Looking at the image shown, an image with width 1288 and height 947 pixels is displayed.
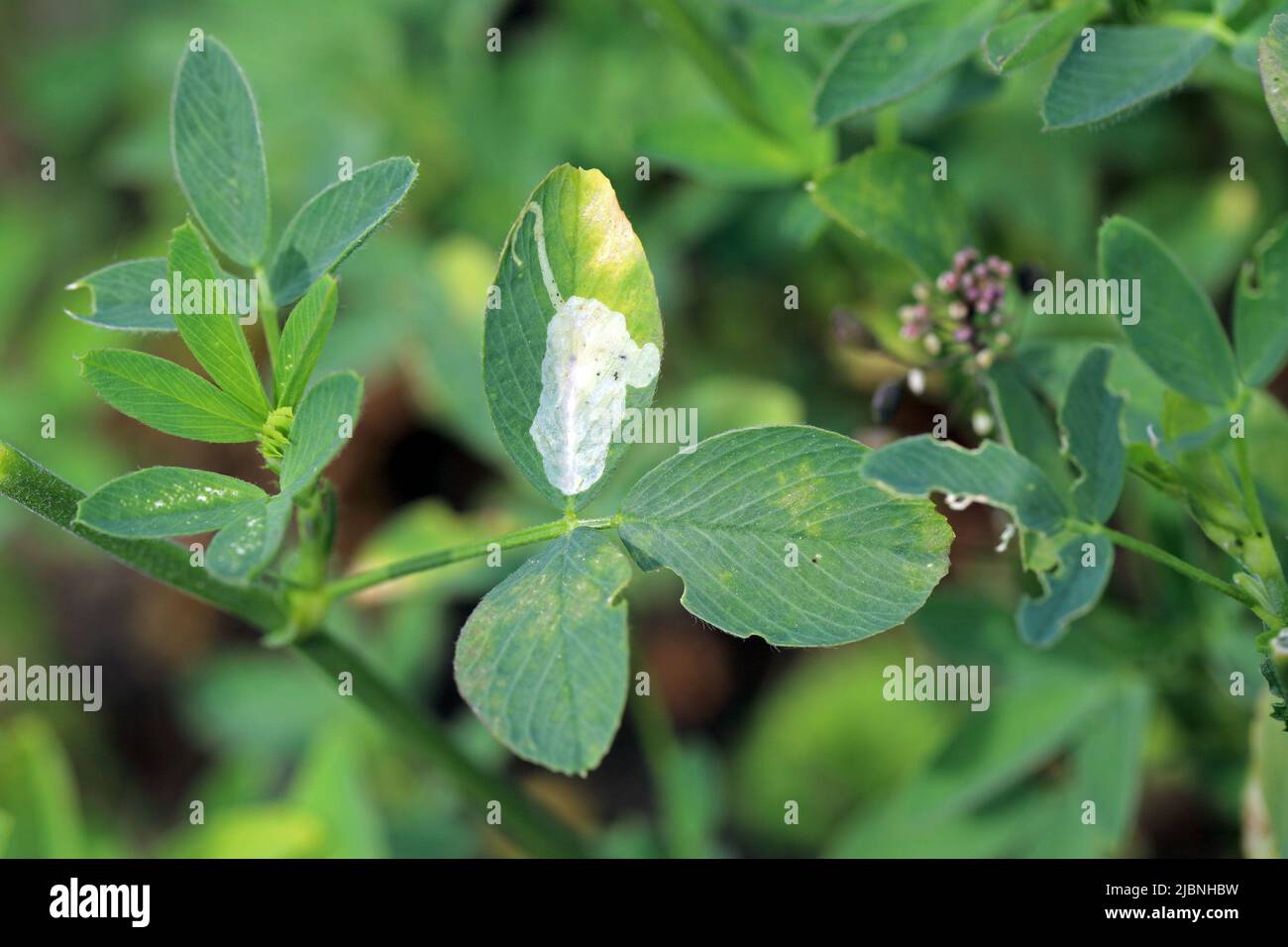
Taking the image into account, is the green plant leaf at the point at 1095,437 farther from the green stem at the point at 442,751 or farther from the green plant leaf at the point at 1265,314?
the green stem at the point at 442,751

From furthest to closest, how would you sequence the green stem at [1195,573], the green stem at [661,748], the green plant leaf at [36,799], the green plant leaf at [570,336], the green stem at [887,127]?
the green stem at [661,748], the green plant leaf at [36,799], the green stem at [887,127], the green plant leaf at [570,336], the green stem at [1195,573]

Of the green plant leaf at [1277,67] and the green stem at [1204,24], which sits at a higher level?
the green stem at [1204,24]

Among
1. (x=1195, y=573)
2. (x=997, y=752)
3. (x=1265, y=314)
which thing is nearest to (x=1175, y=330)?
(x=1265, y=314)

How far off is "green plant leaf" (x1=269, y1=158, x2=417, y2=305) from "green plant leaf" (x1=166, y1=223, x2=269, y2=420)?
90 mm

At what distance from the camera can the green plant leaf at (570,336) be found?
1292 millimetres

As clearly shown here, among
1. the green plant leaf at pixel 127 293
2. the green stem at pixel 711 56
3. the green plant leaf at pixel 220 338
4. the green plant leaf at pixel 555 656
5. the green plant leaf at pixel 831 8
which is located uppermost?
the green stem at pixel 711 56

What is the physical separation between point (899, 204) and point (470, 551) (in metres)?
0.77

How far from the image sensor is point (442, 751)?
1.74m

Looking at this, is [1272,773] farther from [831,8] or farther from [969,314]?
[831,8]

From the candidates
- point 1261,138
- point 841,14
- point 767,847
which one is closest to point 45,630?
point 767,847

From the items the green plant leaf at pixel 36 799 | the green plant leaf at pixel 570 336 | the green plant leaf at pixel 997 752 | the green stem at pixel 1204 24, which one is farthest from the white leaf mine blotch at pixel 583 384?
the green plant leaf at pixel 36 799

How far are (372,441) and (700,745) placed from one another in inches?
53.0

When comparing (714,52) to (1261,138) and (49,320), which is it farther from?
(49,320)

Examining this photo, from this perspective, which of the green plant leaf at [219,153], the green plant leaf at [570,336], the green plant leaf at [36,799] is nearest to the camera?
the green plant leaf at [570,336]
